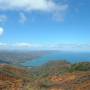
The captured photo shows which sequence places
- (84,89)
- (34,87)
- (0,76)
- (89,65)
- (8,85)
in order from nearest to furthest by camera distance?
(84,89)
(34,87)
(8,85)
(0,76)
(89,65)

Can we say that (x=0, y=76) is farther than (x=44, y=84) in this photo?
Yes

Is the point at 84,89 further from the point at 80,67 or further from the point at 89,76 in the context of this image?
the point at 80,67

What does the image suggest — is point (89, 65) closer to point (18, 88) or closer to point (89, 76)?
point (89, 76)

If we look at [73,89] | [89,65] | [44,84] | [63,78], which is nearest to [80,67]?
[89,65]

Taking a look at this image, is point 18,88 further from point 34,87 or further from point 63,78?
point 63,78

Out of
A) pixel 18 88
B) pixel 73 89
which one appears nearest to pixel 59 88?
pixel 73 89

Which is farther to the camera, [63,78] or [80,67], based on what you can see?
[80,67]

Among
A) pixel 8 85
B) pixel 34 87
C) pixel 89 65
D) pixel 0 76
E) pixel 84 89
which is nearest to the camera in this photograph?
pixel 84 89

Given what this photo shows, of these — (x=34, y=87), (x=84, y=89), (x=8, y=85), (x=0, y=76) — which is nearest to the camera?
(x=84, y=89)
